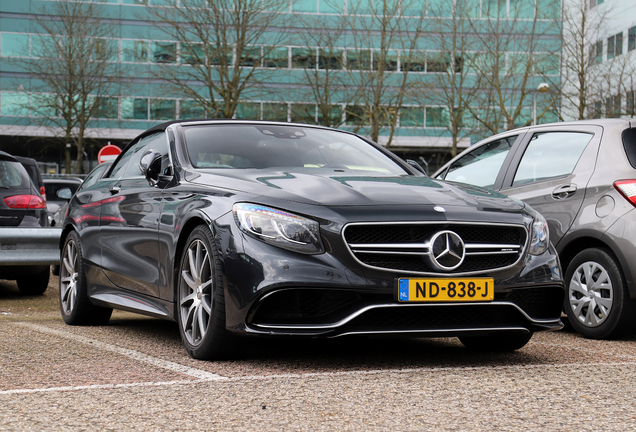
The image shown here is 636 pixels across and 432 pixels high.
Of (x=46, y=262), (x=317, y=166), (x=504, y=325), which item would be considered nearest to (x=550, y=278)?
(x=504, y=325)

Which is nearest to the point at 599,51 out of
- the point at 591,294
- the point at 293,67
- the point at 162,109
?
the point at 293,67

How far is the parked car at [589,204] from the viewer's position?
18.7 feet

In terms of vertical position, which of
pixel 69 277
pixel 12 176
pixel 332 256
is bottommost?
pixel 69 277

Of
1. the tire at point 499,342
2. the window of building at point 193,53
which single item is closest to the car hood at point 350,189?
the tire at point 499,342

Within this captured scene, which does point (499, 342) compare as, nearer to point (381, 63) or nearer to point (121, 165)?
point (121, 165)

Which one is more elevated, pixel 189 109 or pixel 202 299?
pixel 189 109

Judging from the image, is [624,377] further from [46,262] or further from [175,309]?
[46,262]

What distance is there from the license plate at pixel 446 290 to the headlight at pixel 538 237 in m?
0.43

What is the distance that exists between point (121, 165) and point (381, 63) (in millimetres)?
28263

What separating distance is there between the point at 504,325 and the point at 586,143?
233 cm

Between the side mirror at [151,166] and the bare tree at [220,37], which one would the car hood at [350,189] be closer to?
the side mirror at [151,166]

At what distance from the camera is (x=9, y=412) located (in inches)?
130

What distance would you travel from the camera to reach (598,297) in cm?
592

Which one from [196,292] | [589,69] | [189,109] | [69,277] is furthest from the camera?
[189,109]
